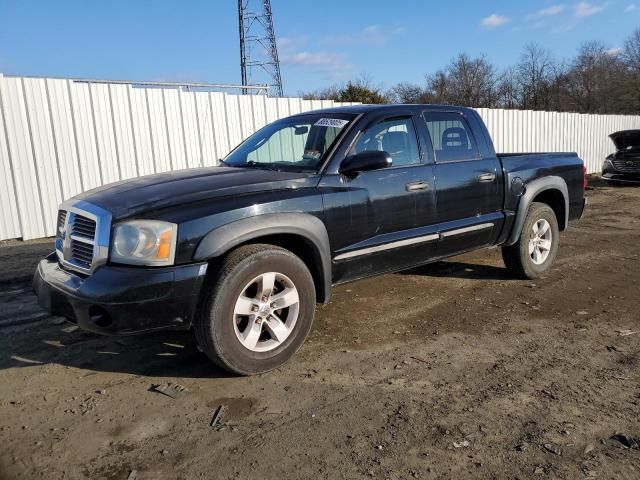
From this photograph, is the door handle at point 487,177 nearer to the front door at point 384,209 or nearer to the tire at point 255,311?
the front door at point 384,209

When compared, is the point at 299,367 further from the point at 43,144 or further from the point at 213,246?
the point at 43,144

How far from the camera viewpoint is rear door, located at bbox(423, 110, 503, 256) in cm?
471

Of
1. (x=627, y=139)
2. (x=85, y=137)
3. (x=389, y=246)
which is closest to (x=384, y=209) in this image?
(x=389, y=246)

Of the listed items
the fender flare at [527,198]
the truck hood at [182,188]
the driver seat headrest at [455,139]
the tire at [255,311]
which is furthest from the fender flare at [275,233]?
the fender flare at [527,198]

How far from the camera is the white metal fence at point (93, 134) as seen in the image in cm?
845

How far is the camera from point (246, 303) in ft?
11.3

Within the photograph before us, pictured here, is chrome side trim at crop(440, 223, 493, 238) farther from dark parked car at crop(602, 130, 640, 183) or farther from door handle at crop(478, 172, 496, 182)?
dark parked car at crop(602, 130, 640, 183)

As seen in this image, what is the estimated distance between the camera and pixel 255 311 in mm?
3508

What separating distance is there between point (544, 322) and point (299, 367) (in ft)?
7.34

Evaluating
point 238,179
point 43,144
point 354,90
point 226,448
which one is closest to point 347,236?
point 238,179

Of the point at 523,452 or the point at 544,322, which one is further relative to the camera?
the point at 544,322

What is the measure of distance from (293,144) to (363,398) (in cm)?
246

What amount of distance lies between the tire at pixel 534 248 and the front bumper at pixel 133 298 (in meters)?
3.71

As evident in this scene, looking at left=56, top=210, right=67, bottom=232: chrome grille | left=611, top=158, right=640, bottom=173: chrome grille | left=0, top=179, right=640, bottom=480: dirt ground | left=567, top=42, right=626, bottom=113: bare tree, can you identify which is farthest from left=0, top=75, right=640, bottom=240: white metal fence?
left=567, top=42, right=626, bottom=113: bare tree
